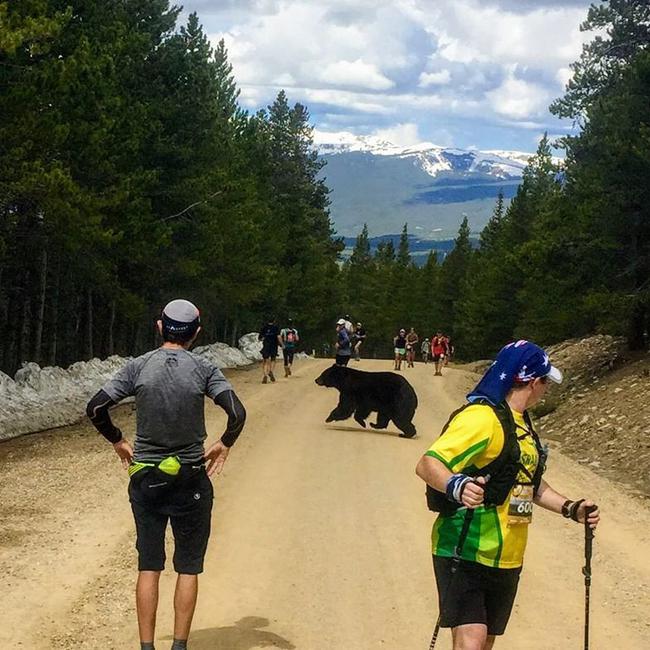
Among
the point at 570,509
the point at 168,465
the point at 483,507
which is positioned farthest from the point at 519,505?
the point at 168,465

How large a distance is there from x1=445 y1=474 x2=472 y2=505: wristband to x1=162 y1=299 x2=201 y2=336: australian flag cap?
2.07m

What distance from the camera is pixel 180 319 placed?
5371 mm

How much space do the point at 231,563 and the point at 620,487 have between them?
8.29 metres

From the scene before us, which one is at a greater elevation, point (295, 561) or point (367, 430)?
point (295, 561)

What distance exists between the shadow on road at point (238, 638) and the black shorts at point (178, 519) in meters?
1.16

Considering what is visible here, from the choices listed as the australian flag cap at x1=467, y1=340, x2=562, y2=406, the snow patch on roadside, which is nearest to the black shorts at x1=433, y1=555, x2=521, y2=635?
the australian flag cap at x1=467, y1=340, x2=562, y2=406

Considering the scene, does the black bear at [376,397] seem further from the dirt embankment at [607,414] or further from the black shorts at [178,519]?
the black shorts at [178,519]

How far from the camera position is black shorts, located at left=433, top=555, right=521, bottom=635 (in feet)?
13.9

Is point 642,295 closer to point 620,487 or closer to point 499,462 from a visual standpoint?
point 620,487

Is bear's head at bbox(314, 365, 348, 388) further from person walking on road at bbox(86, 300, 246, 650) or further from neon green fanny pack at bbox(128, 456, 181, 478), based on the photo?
neon green fanny pack at bbox(128, 456, 181, 478)

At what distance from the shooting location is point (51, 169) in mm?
15617

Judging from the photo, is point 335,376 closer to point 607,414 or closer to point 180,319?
point 607,414

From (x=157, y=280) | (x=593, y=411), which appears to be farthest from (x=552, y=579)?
(x=157, y=280)

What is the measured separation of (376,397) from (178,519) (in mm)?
12492
